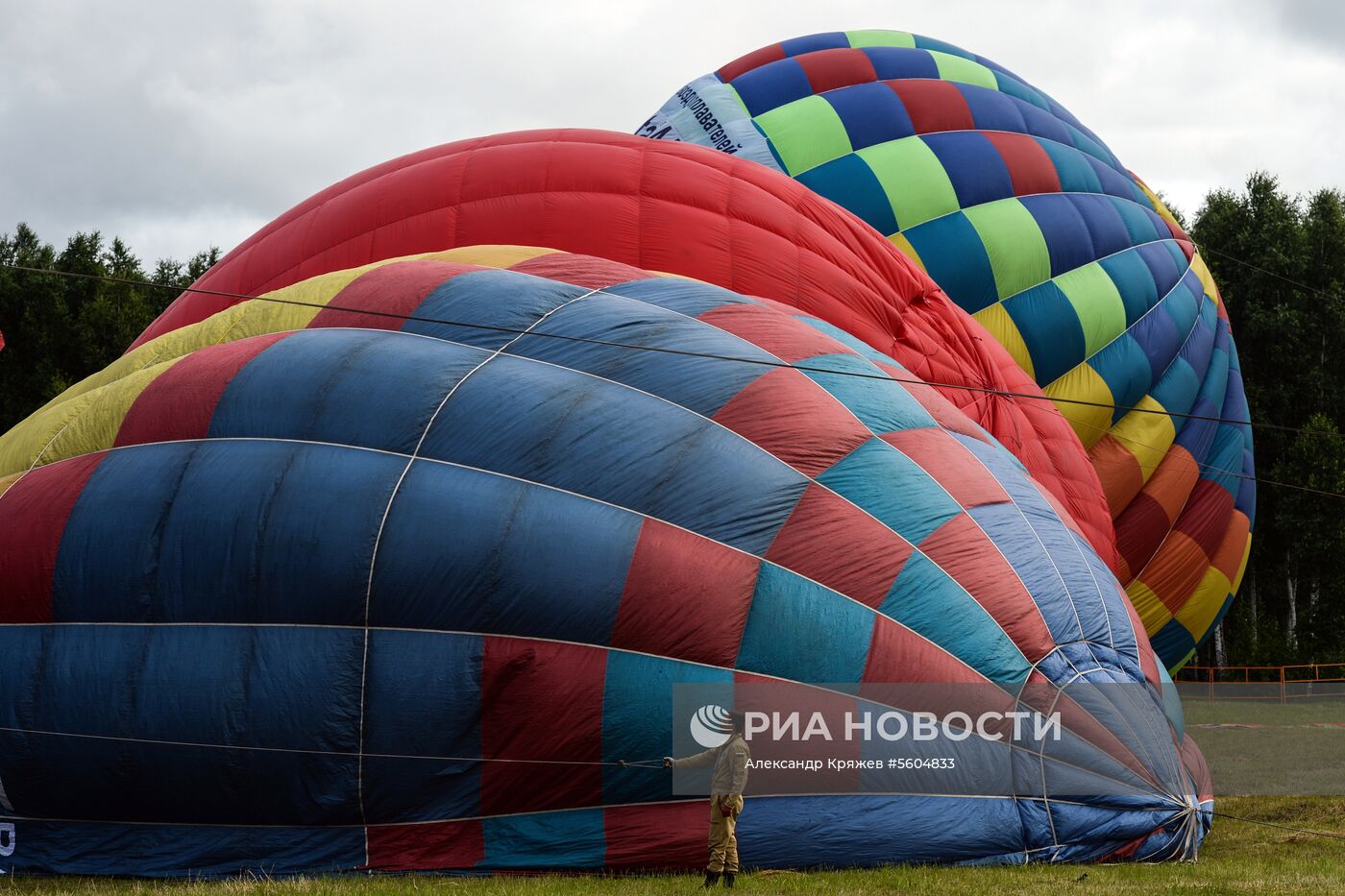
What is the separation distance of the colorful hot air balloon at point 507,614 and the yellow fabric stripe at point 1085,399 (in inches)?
235

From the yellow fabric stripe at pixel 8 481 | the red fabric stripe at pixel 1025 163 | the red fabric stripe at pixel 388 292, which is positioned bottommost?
the yellow fabric stripe at pixel 8 481

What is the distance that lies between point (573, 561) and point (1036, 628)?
2397 millimetres

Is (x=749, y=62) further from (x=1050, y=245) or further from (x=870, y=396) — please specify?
(x=870, y=396)

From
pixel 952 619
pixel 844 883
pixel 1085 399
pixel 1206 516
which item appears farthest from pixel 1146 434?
pixel 844 883

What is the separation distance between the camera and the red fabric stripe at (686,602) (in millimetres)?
7051

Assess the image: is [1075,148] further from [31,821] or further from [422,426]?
[31,821]

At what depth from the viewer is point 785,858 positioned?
6.84 metres

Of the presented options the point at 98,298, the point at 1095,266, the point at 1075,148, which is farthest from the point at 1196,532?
the point at 98,298

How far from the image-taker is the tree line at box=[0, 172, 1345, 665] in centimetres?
2986

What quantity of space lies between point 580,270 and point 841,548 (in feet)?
9.78

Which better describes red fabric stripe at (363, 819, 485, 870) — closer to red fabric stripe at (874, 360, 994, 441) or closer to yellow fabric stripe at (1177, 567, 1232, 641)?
red fabric stripe at (874, 360, 994, 441)

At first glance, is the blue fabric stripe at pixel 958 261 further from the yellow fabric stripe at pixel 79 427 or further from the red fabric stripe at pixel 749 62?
the yellow fabric stripe at pixel 79 427

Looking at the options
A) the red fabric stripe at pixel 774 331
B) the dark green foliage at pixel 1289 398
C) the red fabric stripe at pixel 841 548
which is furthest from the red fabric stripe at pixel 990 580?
the dark green foliage at pixel 1289 398

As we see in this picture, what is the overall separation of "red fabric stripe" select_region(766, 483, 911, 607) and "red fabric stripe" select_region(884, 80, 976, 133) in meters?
8.08
